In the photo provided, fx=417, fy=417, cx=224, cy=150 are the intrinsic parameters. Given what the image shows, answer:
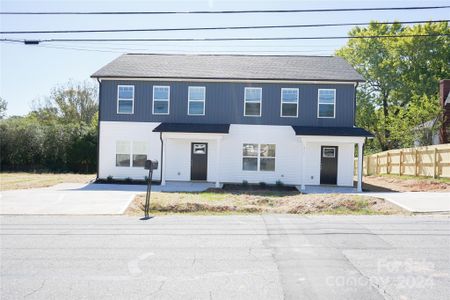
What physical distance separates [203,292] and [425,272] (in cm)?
331

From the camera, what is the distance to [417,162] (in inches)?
950

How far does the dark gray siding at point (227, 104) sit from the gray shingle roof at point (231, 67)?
1.45 ft

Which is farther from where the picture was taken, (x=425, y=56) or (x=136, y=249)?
(x=425, y=56)

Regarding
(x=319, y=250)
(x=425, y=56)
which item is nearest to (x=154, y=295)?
(x=319, y=250)

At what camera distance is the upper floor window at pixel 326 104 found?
70.9 ft

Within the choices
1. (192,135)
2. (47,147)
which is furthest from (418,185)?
(47,147)

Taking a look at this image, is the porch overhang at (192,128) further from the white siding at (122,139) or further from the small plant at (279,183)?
the small plant at (279,183)

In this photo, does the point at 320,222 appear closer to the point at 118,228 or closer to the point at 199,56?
the point at 118,228

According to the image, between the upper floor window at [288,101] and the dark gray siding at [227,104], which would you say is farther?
the upper floor window at [288,101]

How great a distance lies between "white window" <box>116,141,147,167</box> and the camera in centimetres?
2236

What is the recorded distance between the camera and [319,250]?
7.43 metres

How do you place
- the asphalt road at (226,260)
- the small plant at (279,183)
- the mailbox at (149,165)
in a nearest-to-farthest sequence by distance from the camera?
the asphalt road at (226,260) → the mailbox at (149,165) → the small plant at (279,183)

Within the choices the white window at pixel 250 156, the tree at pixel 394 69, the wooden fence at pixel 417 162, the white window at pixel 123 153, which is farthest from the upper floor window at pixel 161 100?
the tree at pixel 394 69

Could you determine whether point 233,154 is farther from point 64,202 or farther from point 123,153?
point 64,202
